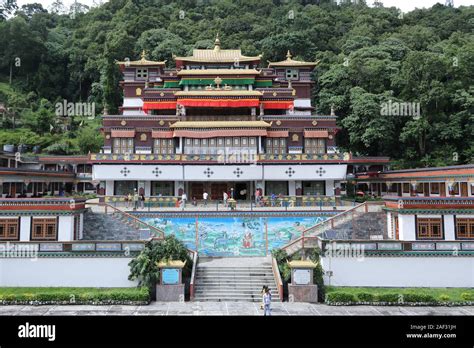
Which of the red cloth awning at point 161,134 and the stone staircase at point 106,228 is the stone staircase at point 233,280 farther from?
the red cloth awning at point 161,134

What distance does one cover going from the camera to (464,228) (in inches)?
874

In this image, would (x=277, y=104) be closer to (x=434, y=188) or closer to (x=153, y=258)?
(x=434, y=188)

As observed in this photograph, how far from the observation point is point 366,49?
65562mm

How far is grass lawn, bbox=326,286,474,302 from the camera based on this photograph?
18.8 metres

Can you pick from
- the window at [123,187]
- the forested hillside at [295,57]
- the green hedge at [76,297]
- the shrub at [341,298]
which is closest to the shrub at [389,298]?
the shrub at [341,298]

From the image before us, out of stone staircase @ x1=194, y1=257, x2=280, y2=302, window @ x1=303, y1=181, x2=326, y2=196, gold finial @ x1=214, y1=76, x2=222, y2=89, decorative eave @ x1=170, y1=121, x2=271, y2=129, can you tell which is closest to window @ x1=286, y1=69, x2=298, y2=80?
gold finial @ x1=214, y1=76, x2=222, y2=89

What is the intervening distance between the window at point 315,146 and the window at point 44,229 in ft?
82.6

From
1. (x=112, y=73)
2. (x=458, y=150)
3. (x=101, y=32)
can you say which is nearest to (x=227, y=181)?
(x=458, y=150)

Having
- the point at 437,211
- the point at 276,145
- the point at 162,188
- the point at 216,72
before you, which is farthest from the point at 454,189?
the point at 216,72

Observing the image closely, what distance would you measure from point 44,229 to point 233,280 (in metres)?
10.8

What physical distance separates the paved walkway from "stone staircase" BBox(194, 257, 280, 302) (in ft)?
2.79

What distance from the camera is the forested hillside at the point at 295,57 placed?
4991cm

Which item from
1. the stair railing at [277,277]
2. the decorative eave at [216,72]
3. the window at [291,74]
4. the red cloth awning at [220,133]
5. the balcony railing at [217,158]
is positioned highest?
the window at [291,74]

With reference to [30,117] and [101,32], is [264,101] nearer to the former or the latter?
[30,117]
